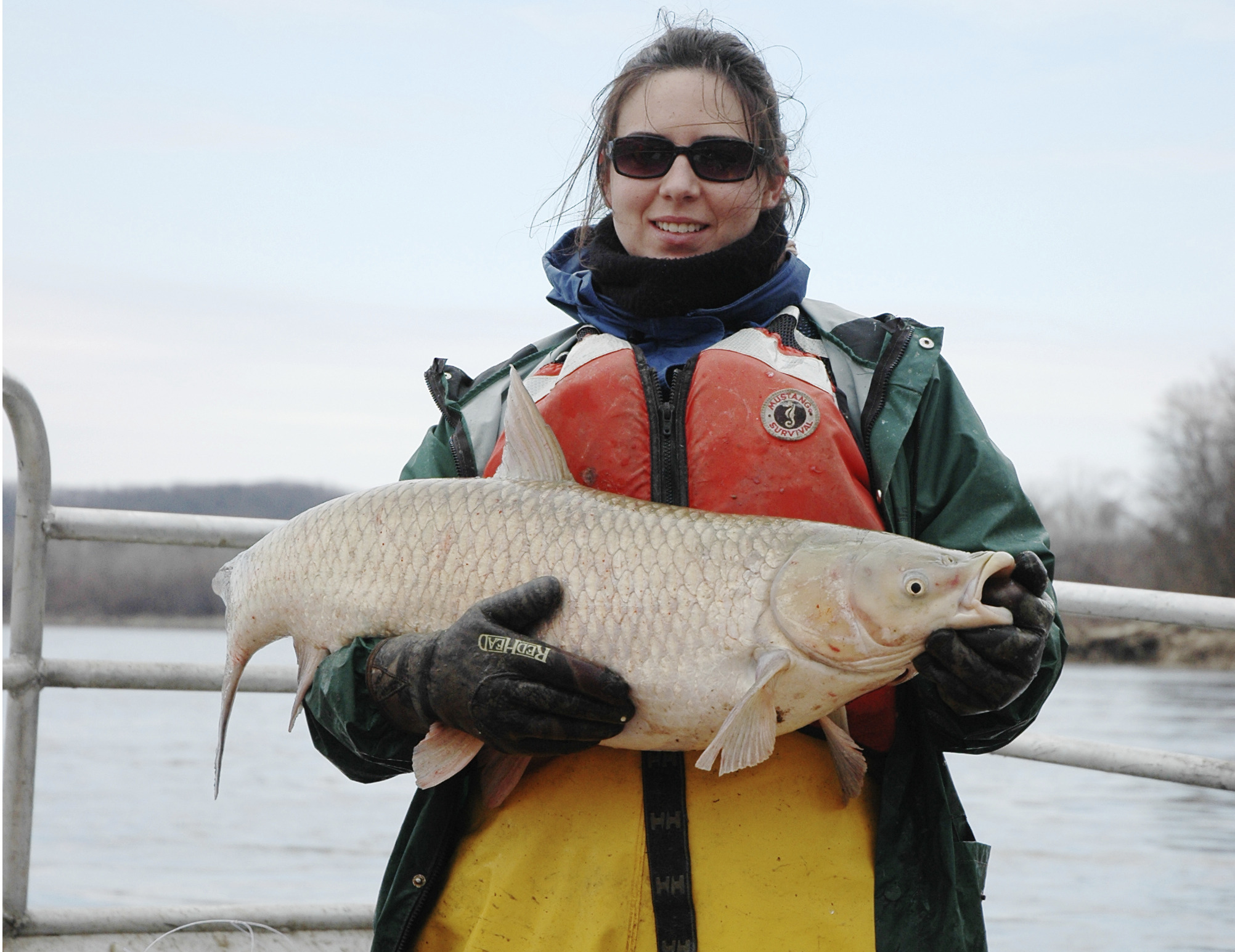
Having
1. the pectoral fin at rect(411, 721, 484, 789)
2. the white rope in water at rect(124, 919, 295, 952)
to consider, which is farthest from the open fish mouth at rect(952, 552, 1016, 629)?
the white rope in water at rect(124, 919, 295, 952)

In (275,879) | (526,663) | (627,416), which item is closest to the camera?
(526,663)

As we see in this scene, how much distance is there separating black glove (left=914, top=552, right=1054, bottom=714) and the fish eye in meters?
0.07

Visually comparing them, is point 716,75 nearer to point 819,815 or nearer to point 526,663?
point 526,663

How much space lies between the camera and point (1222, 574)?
48.2 m

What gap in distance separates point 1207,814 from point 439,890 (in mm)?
11611

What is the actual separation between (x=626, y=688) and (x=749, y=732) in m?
0.22

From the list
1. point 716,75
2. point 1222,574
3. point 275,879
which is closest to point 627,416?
point 716,75

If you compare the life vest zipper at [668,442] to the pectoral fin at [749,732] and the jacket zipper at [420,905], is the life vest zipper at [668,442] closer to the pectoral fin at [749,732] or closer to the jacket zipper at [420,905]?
the pectoral fin at [749,732]

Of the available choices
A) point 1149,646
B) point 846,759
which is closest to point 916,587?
point 846,759

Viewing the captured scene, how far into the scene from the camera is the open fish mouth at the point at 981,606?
2.03 meters

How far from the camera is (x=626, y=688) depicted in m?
2.12

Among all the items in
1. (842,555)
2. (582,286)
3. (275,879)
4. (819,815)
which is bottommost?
(275,879)

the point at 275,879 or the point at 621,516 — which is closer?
the point at 621,516

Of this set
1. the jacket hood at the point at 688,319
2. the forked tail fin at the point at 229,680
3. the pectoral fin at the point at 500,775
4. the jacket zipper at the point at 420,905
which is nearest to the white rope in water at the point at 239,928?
the forked tail fin at the point at 229,680
